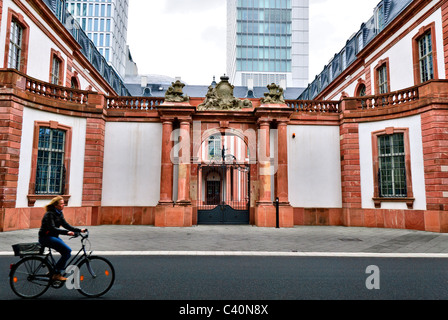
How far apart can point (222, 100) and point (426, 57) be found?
447 inches

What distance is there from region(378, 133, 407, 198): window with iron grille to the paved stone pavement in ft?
7.47

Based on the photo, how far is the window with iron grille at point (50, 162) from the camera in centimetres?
1475

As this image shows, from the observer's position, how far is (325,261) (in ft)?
26.4

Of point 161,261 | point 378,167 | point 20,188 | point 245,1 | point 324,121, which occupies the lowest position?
point 161,261

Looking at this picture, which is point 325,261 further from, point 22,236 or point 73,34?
point 73,34

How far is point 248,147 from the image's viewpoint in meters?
17.1

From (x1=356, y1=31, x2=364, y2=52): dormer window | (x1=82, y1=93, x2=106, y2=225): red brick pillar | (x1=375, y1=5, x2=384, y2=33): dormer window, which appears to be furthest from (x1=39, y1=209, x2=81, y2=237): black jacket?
(x1=356, y1=31, x2=364, y2=52): dormer window

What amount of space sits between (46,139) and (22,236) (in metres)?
5.02

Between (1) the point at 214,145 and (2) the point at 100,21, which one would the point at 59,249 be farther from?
(2) the point at 100,21

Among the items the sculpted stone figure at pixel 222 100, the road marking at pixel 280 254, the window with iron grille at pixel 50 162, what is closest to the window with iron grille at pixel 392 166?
the road marking at pixel 280 254

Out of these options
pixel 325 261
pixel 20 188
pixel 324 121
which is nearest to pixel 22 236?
pixel 20 188

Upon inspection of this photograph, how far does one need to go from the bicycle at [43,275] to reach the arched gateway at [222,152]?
34.3ft

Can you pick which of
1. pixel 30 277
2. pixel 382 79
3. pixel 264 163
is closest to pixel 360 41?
pixel 382 79

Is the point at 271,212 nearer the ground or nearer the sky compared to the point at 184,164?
nearer the ground
